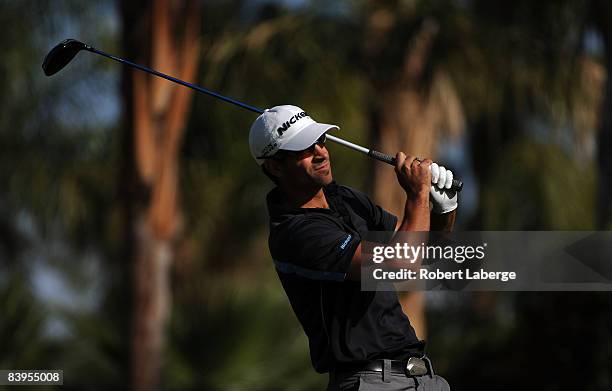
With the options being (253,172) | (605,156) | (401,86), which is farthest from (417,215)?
(253,172)

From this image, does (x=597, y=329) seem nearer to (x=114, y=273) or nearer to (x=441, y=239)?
(x=441, y=239)

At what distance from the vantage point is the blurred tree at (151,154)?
12070 millimetres

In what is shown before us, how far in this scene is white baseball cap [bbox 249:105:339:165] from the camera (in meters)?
5.02

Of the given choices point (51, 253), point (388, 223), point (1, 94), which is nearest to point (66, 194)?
point (1, 94)

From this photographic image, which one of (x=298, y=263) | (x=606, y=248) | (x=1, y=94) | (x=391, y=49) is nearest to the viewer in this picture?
(x=298, y=263)

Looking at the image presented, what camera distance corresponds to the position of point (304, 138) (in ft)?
16.5

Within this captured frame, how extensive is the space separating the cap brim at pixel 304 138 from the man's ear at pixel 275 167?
0.13m

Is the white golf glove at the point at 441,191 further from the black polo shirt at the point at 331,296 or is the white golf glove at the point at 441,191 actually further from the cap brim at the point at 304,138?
the cap brim at the point at 304,138

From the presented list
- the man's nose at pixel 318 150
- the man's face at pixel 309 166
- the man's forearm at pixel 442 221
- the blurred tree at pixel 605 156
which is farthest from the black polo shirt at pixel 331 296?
the blurred tree at pixel 605 156

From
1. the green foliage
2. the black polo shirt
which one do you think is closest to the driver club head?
the black polo shirt

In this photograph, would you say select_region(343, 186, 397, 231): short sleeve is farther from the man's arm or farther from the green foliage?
the green foliage

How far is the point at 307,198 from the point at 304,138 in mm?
250

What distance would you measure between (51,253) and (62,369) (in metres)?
7.07

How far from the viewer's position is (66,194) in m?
17.5
